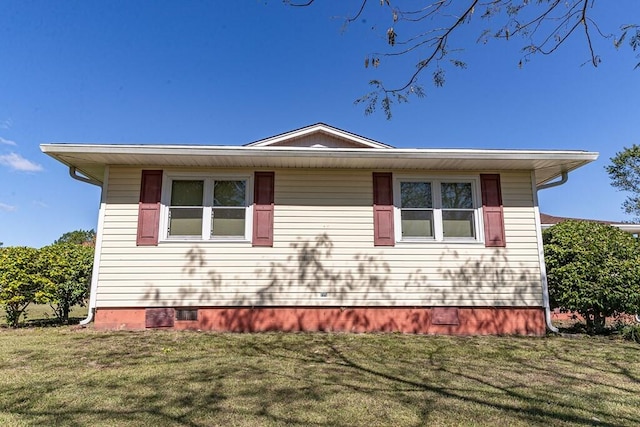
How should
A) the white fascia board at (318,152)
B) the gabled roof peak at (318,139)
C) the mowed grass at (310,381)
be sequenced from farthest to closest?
1. the gabled roof peak at (318,139)
2. the white fascia board at (318,152)
3. the mowed grass at (310,381)

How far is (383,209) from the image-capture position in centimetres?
659

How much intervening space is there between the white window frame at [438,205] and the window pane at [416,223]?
0.23 ft

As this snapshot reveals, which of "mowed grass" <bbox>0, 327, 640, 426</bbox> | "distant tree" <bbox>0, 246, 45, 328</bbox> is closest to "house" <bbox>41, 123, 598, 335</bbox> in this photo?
"mowed grass" <bbox>0, 327, 640, 426</bbox>

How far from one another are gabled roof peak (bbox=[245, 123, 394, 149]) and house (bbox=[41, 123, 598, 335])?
1.25m

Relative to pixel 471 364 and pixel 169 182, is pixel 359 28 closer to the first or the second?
pixel 471 364

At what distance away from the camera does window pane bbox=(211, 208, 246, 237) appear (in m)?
6.46

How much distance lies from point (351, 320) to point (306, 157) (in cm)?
292

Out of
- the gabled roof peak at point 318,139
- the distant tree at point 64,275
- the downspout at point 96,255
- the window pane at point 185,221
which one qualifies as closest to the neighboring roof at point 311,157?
the downspout at point 96,255

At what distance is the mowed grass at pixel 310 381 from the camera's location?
2693 mm

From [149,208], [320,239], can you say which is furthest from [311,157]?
[149,208]

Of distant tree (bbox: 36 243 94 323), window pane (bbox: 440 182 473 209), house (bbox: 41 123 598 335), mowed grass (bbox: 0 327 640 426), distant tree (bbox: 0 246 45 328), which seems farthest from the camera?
window pane (bbox: 440 182 473 209)

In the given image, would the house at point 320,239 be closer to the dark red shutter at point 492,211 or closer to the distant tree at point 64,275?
the dark red shutter at point 492,211

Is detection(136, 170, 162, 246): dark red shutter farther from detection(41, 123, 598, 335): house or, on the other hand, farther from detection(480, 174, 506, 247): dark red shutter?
detection(480, 174, 506, 247): dark red shutter

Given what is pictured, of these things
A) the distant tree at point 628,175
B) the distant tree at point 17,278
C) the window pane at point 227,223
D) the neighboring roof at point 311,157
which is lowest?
the distant tree at point 17,278
